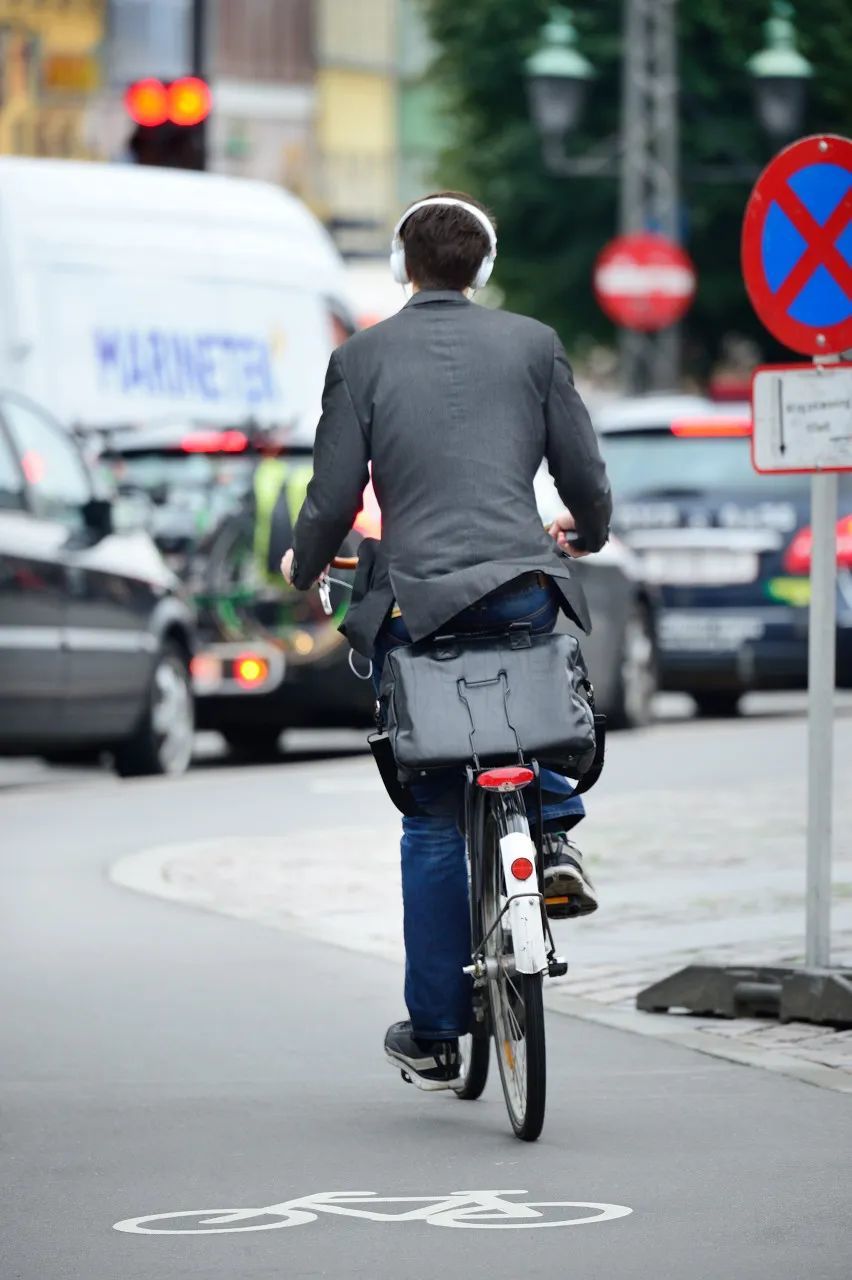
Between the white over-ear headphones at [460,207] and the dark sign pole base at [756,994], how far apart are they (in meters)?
2.06

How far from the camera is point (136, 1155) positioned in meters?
6.70

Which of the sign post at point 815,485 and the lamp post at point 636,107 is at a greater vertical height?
the lamp post at point 636,107

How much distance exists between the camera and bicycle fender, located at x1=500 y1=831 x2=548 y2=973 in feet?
21.6

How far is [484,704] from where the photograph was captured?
6.79 m

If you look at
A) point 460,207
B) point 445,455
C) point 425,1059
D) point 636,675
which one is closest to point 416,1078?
point 425,1059

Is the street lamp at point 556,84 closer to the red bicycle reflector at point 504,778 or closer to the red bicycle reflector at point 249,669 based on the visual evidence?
the red bicycle reflector at point 249,669

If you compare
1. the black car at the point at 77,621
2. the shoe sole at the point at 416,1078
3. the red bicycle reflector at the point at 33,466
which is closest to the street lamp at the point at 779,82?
the black car at the point at 77,621

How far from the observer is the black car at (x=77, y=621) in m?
14.9

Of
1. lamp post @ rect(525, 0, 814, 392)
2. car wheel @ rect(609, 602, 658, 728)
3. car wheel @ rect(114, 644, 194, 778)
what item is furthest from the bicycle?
lamp post @ rect(525, 0, 814, 392)

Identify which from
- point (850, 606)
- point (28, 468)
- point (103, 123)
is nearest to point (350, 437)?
point (28, 468)

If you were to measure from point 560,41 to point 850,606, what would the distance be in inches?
507

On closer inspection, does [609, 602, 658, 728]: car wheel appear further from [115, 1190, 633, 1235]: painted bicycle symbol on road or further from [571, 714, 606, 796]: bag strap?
[115, 1190, 633, 1235]: painted bicycle symbol on road

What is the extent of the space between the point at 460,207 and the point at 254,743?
11694 mm

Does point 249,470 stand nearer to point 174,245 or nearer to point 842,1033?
point 174,245
